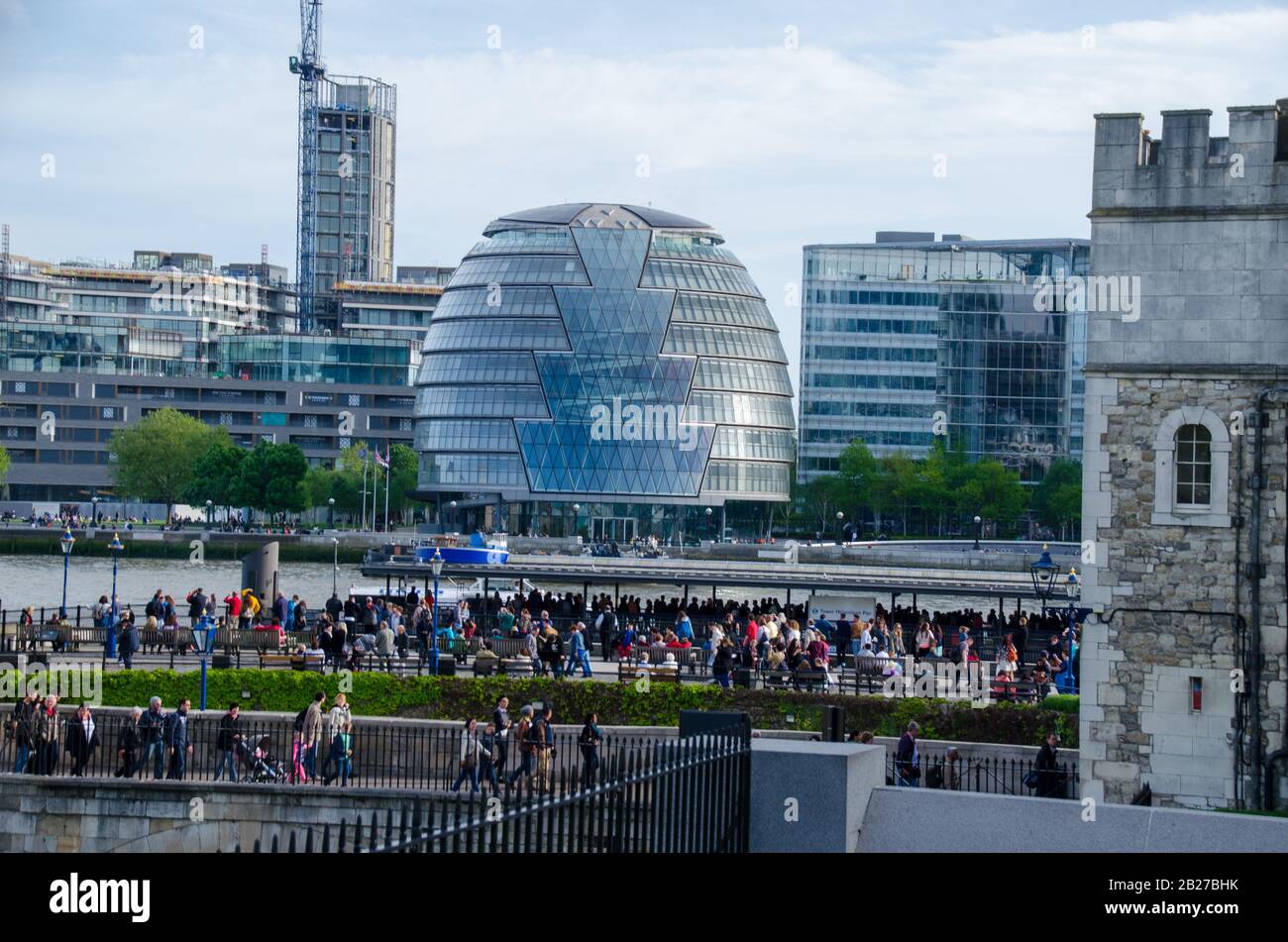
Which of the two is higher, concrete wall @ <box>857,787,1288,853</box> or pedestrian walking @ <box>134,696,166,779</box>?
concrete wall @ <box>857,787,1288,853</box>

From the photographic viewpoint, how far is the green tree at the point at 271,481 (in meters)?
127

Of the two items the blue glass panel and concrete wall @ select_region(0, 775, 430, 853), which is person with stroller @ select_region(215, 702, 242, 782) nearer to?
concrete wall @ select_region(0, 775, 430, 853)

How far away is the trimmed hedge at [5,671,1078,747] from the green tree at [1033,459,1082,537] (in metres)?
87.7

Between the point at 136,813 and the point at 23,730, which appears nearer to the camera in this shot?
the point at 136,813

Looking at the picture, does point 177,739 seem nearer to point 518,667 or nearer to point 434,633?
point 518,667

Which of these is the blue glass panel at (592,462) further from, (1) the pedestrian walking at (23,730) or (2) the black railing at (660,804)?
(2) the black railing at (660,804)

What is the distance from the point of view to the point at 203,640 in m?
31.5

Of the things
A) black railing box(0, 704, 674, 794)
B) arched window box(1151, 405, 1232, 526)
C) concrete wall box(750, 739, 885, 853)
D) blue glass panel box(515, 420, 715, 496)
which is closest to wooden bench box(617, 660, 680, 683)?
black railing box(0, 704, 674, 794)

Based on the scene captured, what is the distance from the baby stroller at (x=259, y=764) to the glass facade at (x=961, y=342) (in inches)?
4396

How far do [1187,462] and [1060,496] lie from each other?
321 feet

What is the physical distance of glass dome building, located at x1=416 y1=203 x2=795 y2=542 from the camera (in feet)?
422

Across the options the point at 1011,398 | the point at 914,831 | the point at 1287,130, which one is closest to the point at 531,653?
the point at 1287,130

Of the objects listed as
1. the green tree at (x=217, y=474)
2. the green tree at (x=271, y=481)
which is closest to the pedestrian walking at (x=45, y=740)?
the green tree at (x=271, y=481)

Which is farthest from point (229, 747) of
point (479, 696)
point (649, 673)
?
point (649, 673)
